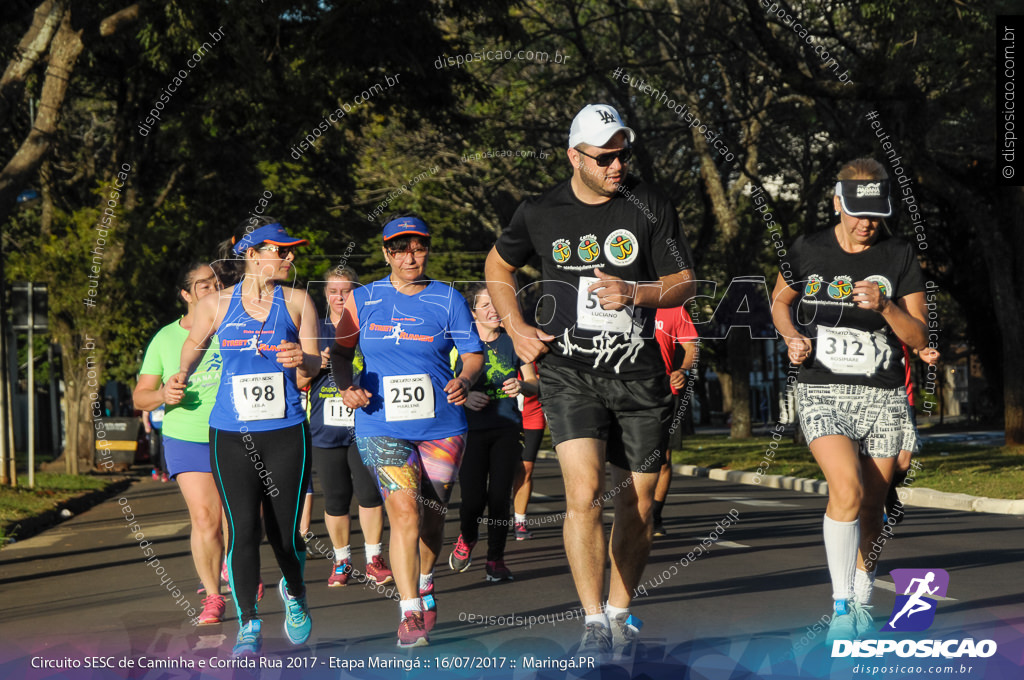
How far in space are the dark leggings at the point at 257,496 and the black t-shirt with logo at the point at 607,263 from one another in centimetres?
136

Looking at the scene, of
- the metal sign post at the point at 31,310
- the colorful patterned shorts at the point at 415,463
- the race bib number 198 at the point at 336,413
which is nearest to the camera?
the colorful patterned shorts at the point at 415,463

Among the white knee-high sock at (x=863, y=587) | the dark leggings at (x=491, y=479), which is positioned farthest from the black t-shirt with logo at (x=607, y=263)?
the dark leggings at (x=491, y=479)

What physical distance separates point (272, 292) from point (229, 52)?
11.4m

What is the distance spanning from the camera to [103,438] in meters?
31.9

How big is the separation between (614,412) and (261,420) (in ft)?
5.44

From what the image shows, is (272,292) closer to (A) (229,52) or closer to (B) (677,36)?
Answer: (A) (229,52)

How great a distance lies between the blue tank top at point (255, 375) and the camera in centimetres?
642

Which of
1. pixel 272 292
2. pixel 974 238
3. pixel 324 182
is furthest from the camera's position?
pixel 974 238

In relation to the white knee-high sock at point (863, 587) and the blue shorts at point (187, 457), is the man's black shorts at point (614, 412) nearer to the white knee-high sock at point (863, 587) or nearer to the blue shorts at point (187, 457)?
the white knee-high sock at point (863, 587)

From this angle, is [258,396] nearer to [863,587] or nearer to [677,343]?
[863,587]

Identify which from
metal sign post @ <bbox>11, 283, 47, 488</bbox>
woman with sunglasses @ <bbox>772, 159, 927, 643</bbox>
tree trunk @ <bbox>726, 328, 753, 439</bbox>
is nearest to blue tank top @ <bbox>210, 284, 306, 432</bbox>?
woman with sunglasses @ <bbox>772, 159, 927, 643</bbox>

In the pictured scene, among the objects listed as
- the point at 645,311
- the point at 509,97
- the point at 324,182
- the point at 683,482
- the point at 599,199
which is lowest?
the point at 683,482

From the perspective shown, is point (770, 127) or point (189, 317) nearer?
point (189, 317)

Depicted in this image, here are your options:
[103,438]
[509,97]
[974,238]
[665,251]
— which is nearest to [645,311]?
[665,251]
